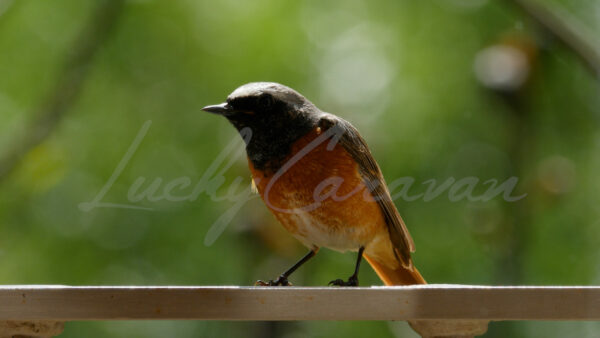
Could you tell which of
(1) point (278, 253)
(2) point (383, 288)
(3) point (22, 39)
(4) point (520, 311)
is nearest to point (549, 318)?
(4) point (520, 311)

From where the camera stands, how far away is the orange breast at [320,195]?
3082mm

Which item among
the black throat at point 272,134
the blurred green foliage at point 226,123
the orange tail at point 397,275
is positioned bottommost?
the blurred green foliage at point 226,123

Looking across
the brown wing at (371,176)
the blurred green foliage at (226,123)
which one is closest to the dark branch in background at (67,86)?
the blurred green foliage at (226,123)

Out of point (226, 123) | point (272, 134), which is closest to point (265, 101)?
point (272, 134)

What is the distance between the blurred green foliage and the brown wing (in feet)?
10.9

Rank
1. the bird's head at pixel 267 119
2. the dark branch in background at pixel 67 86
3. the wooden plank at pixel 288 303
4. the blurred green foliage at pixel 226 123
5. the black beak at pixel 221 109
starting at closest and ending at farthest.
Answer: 1. the wooden plank at pixel 288 303
2. the black beak at pixel 221 109
3. the bird's head at pixel 267 119
4. the dark branch in background at pixel 67 86
5. the blurred green foliage at pixel 226 123

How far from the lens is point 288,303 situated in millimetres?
2254

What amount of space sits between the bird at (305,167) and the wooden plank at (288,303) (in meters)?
0.86

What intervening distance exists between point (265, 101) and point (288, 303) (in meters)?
1.12

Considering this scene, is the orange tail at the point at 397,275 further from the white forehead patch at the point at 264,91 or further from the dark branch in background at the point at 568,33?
the dark branch in background at the point at 568,33

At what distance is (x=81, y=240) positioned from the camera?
25.3 feet

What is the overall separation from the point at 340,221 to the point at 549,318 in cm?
108

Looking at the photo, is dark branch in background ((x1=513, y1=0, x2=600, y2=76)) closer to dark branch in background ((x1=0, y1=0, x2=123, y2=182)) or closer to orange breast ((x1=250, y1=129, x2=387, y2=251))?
orange breast ((x1=250, y1=129, x2=387, y2=251))

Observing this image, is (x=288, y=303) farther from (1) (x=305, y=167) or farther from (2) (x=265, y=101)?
(2) (x=265, y=101)
